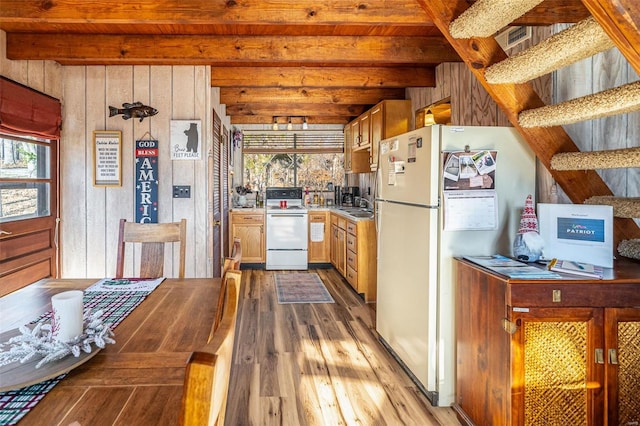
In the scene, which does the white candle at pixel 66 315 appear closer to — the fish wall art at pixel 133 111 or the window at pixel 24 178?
the window at pixel 24 178

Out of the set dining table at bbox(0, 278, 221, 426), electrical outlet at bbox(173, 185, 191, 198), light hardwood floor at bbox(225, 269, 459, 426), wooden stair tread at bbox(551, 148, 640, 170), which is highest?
wooden stair tread at bbox(551, 148, 640, 170)

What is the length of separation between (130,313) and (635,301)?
1.99 meters

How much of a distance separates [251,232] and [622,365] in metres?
5.02

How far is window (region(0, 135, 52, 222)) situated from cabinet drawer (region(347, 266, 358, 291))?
9.92 feet

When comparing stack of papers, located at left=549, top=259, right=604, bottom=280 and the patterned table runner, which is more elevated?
stack of papers, located at left=549, top=259, right=604, bottom=280

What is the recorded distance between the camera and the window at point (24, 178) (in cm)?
291

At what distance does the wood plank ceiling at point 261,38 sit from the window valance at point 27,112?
31cm

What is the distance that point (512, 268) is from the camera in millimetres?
1923

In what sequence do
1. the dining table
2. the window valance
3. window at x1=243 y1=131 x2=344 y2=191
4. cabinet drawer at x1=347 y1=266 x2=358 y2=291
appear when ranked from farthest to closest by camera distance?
window at x1=243 y1=131 x2=344 y2=191 → cabinet drawer at x1=347 y1=266 x2=358 y2=291 → the window valance → the dining table

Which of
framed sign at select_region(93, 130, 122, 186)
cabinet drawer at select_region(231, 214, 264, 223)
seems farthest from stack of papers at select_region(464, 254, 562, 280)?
cabinet drawer at select_region(231, 214, 264, 223)

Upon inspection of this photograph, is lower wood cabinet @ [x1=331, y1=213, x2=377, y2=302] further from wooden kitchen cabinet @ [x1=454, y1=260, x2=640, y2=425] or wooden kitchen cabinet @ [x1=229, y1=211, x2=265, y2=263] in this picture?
wooden kitchen cabinet @ [x1=454, y1=260, x2=640, y2=425]

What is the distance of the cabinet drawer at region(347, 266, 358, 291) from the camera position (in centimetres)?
466

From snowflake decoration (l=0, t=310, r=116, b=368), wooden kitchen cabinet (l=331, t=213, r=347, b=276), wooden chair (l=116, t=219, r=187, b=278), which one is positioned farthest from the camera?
wooden kitchen cabinet (l=331, t=213, r=347, b=276)

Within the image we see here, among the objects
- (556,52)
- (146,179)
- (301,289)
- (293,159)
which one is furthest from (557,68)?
(293,159)
